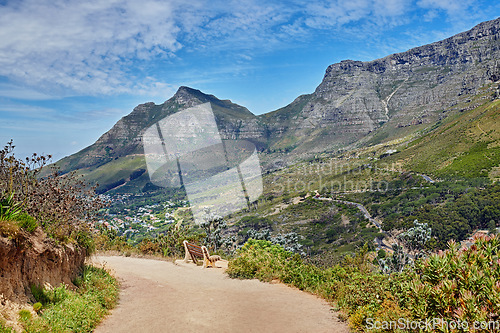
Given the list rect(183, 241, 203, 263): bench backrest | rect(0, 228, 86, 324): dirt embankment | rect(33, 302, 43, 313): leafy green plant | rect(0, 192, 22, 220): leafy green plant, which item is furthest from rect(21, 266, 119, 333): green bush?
rect(183, 241, 203, 263): bench backrest

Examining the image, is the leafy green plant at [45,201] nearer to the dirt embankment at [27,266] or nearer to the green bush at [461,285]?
the dirt embankment at [27,266]

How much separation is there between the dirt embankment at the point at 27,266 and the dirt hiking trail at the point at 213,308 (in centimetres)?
123

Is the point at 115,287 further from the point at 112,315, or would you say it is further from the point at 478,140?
the point at 478,140

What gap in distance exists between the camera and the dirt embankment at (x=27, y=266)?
442cm

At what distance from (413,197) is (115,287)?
6702 centimetres

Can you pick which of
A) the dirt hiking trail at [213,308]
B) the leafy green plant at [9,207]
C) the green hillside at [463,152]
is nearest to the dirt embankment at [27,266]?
the leafy green plant at [9,207]

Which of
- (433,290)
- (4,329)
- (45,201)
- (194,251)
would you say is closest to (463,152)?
(194,251)

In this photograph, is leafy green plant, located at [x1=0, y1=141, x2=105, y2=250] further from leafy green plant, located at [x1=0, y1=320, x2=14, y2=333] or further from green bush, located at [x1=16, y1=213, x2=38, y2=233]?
leafy green plant, located at [x1=0, y1=320, x2=14, y2=333]

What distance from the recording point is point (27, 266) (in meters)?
5.05

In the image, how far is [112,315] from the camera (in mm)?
5980

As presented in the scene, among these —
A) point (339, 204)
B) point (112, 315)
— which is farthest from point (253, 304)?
point (339, 204)

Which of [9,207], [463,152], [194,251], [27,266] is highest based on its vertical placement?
[9,207]

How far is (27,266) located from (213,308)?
3.31 m

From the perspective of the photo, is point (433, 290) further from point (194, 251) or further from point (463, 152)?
point (463, 152)
